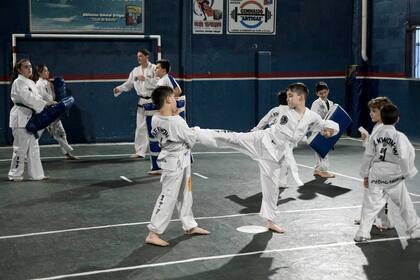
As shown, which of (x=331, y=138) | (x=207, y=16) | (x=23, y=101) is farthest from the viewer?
(x=207, y=16)

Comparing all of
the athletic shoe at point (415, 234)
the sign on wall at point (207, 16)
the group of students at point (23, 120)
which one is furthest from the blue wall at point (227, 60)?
the athletic shoe at point (415, 234)

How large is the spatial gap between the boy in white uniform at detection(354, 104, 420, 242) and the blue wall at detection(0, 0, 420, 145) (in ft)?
27.7

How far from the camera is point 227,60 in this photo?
54.4 feet

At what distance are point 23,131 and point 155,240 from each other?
474 centimetres

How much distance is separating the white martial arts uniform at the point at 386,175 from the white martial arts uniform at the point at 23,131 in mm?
5811

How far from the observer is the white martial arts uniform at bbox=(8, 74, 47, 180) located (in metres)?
10.9

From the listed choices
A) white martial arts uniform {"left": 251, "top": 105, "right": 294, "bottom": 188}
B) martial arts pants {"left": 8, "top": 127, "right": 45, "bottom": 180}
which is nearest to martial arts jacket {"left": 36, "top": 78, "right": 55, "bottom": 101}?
martial arts pants {"left": 8, "top": 127, "right": 45, "bottom": 180}

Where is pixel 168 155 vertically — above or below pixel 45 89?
below

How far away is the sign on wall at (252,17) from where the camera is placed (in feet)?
54.0

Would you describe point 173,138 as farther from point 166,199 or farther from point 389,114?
point 389,114

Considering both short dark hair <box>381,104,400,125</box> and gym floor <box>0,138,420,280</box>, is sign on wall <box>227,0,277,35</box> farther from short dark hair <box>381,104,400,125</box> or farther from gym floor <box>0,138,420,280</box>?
short dark hair <box>381,104,400,125</box>

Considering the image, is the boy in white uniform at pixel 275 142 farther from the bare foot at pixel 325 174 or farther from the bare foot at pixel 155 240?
the bare foot at pixel 325 174

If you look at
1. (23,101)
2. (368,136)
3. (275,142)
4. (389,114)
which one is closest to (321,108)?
(368,136)

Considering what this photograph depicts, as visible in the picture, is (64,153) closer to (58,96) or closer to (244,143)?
(58,96)
